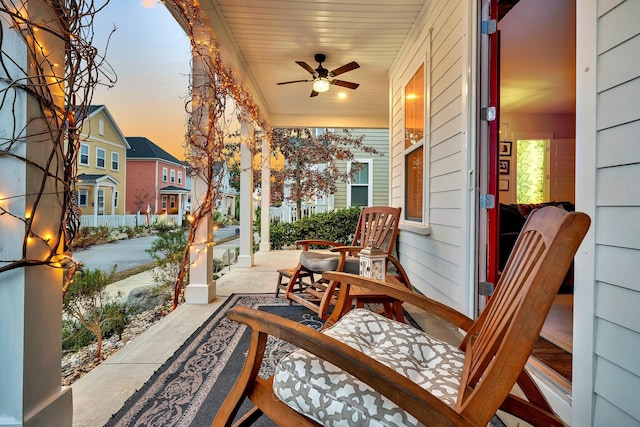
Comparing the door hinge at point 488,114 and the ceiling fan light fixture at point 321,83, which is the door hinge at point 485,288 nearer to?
the door hinge at point 488,114

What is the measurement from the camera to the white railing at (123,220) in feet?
6.28

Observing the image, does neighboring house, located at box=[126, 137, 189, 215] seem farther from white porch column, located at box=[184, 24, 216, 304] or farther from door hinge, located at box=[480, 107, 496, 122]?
door hinge, located at box=[480, 107, 496, 122]

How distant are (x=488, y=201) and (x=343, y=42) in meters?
2.57

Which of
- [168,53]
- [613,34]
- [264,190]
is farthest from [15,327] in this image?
[264,190]

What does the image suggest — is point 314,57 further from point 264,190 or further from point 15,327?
point 15,327

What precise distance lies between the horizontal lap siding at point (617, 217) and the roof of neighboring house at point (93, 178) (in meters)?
2.35

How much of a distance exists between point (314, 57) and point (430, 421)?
4108 millimetres

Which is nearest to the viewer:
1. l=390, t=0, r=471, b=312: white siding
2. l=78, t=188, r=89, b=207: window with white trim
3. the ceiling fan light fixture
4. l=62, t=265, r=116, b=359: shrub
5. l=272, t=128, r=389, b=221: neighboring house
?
l=78, t=188, r=89, b=207: window with white trim

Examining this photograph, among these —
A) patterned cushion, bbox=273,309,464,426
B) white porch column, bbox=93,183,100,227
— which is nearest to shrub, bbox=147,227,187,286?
white porch column, bbox=93,183,100,227

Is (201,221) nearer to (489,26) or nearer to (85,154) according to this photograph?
(85,154)

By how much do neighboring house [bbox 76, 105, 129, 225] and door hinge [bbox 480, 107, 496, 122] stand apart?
7.69 feet

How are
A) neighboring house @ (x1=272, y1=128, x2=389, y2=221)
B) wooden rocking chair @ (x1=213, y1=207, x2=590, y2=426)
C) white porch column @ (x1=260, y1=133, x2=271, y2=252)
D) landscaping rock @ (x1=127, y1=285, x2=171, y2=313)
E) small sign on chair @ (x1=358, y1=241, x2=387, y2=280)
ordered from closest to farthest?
wooden rocking chair @ (x1=213, y1=207, x2=590, y2=426)
small sign on chair @ (x1=358, y1=241, x2=387, y2=280)
landscaping rock @ (x1=127, y1=285, x2=171, y2=313)
white porch column @ (x1=260, y1=133, x2=271, y2=252)
neighboring house @ (x1=272, y1=128, x2=389, y2=221)

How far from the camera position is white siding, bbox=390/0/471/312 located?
2.20 metres

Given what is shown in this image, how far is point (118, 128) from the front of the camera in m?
2.29
